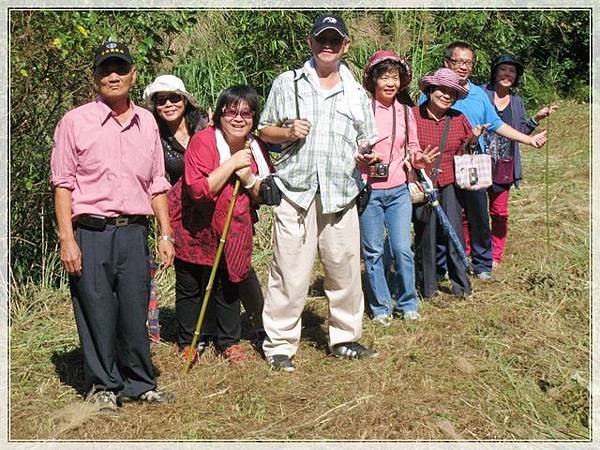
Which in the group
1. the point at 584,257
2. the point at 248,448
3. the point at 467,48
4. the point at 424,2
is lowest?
the point at 248,448

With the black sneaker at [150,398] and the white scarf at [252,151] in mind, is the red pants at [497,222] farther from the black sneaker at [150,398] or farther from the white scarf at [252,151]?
the black sneaker at [150,398]

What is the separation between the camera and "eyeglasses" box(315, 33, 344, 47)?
188 inches

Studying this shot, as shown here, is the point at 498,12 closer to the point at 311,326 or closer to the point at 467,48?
the point at 467,48

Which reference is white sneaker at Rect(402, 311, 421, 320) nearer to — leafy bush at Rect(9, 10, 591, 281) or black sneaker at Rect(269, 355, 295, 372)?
black sneaker at Rect(269, 355, 295, 372)

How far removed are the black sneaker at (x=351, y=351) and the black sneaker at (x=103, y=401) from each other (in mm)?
1397

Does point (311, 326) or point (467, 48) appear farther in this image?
point (467, 48)

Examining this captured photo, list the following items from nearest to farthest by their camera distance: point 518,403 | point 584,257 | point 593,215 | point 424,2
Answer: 1. point 518,403
2. point 584,257
3. point 593,215
4. point 424,2

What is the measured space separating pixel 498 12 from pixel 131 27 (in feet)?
22.7

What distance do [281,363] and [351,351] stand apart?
0.45 metres

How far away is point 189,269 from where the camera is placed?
17.1 feet

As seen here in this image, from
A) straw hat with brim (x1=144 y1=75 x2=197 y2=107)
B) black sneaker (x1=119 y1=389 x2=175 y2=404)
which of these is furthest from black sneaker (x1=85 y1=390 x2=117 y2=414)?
straw hat with brim (x1=144 y1=75 x2=197 y2=107)

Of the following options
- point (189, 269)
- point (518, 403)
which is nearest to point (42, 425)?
point (189, 269)

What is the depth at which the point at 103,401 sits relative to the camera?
14.7 ft

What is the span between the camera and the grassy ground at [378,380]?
4.38 metres
